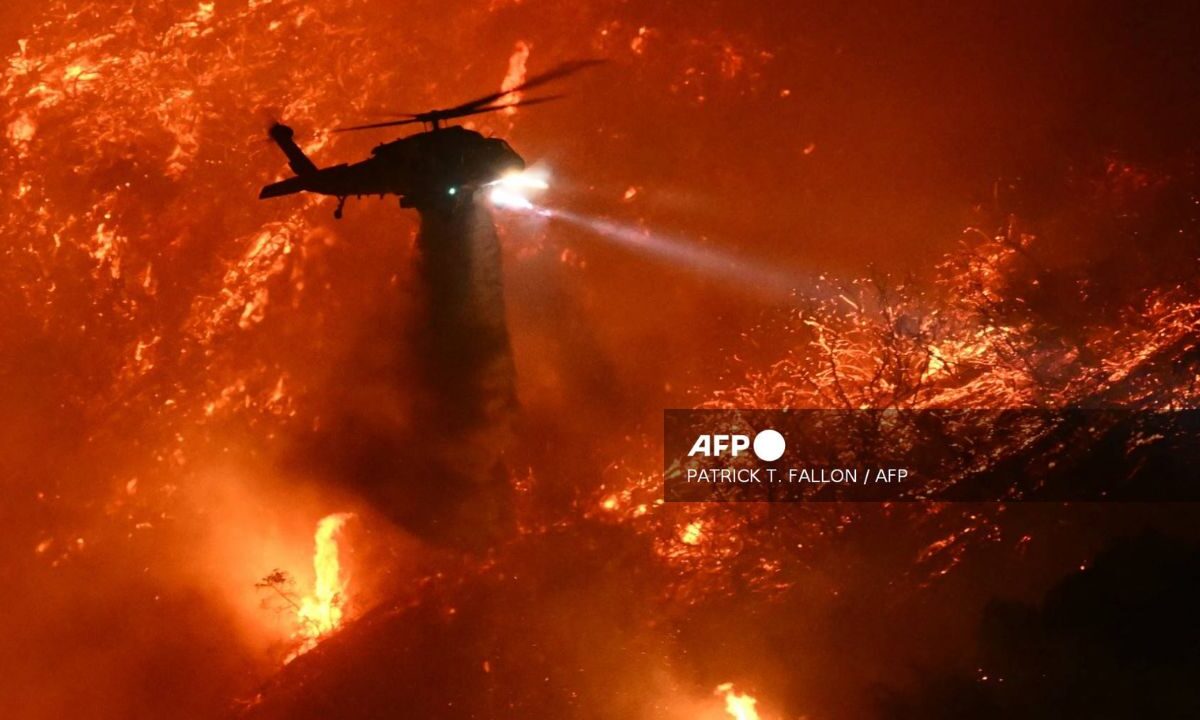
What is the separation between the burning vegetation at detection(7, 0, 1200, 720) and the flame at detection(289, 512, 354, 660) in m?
0.09

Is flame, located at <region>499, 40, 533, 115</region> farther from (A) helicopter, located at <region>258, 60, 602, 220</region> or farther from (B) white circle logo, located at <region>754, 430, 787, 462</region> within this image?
(B) white circle logo, located at <region>754, 430, 787, 462</region>

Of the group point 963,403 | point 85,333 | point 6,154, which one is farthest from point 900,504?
point 6,154

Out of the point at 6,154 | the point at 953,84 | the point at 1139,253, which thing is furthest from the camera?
the point at 6,154

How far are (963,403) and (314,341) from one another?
15.5m

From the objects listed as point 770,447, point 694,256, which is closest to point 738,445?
point 770,447

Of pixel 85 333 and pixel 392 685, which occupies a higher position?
pixel 85 333

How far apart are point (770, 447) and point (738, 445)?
0.73m

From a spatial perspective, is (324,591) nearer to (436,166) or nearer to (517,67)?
(436,166)

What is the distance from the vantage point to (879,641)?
53.1 ft

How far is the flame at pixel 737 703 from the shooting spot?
16438mm

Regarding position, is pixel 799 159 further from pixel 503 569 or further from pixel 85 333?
pixel 85 333

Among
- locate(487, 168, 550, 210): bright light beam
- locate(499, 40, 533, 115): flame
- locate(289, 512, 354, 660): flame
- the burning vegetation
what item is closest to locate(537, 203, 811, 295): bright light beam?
the burning vegetation

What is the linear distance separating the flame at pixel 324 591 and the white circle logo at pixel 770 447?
1033 centimetres

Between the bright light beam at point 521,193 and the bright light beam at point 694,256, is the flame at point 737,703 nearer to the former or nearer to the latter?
the bright light beam at point 694,256
